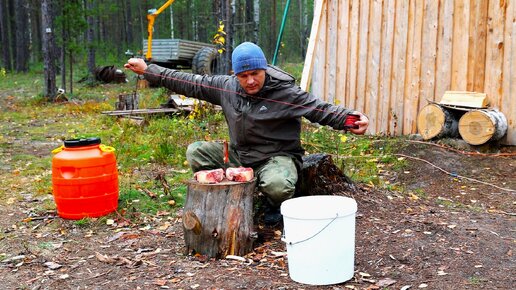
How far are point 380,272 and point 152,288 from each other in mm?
1432

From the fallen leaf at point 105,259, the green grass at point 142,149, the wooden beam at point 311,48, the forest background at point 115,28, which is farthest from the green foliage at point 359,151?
the forest background at point 115,28

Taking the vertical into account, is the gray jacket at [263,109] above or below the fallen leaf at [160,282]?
above

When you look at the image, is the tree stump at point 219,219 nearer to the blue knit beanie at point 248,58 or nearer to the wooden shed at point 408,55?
the blue knit beanie at point 248,58

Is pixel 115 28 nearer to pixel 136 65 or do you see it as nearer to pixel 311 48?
pixel 311 48

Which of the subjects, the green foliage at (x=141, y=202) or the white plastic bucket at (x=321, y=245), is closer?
the white plastic bucket at (x=321, y=245)

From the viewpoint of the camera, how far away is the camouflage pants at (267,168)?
13.1 ft

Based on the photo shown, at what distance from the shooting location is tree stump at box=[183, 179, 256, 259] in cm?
376

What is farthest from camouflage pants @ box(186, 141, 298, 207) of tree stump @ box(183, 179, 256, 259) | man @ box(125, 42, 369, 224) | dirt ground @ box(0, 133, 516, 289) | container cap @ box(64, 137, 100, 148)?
container cap @ box(64, 137, 100, 148)

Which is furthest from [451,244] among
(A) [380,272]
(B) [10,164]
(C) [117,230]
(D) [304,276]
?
(B) [10,164]

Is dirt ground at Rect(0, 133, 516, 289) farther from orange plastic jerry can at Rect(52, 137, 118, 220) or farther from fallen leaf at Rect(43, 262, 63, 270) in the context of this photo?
orange plastic jerry can at Rect(52, 137, 118, 220)

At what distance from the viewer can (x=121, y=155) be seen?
23.8 feet

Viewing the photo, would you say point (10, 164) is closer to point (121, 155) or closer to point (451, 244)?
point (121, 155)

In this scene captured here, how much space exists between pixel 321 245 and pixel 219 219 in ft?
2.76

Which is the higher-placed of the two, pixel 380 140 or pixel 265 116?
pixel 265 116
